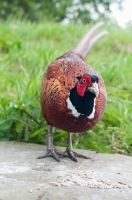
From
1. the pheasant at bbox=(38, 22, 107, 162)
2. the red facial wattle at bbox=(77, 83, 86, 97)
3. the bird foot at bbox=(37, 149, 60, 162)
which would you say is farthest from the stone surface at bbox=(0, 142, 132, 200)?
the red facial wattle at bbox=(77, 83, 86, 97)

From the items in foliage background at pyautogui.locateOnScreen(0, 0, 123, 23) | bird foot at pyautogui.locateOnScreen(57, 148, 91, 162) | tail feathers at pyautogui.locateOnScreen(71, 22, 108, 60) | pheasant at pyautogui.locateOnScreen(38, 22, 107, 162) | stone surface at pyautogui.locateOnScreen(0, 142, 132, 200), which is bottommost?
stone surface at pyautogui.locateOnScreen(0, 142, 132, 200)

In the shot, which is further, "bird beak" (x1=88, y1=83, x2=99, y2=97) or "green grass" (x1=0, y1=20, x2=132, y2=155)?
"green grass" (x1=0, y1=20, x2=132, y2=155)

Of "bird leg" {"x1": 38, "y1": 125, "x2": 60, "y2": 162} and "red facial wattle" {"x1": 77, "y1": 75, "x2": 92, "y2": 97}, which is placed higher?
"red facial wattle" {"x1": 77, "y1": 75, "x2": 92, "y2": 97}

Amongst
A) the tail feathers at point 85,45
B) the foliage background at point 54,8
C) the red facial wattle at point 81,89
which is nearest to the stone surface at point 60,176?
the red facial wattle at point 81,89

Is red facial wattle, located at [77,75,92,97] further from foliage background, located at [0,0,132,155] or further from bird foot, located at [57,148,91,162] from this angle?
foliage background, located at [0,0,132,155]

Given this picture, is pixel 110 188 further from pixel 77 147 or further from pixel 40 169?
pixel 77 147

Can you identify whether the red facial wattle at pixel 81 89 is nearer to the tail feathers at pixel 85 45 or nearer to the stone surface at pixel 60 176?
the stone surface at pixel 60 176
